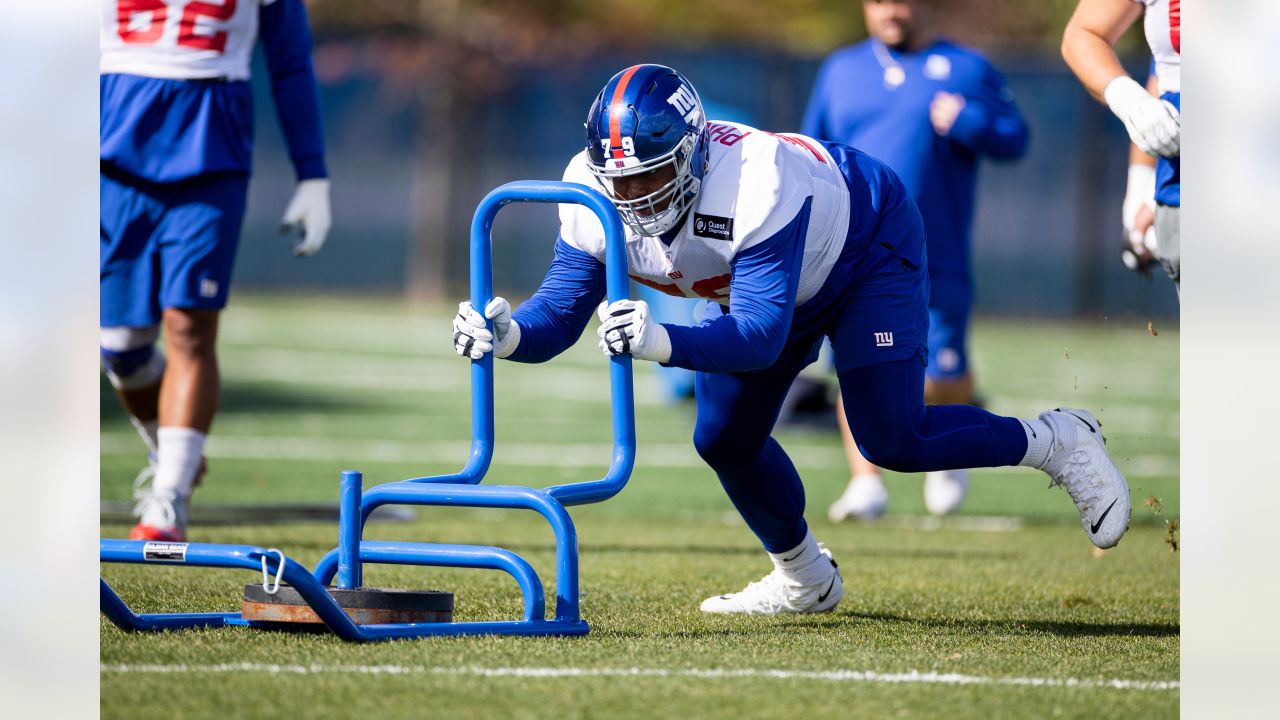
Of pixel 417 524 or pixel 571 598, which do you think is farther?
pixel 417 524

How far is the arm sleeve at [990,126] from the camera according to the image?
24.6ft

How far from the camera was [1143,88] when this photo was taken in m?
5.14

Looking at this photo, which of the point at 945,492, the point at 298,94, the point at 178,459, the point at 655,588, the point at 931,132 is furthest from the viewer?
the point at 945,492

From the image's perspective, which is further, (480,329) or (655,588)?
(655,588)

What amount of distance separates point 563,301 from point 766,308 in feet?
2.18

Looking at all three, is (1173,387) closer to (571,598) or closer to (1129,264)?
(1129,264)

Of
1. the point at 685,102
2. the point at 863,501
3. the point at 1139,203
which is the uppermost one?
the point at 685,102

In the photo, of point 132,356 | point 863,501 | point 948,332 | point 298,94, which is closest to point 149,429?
point 132,356

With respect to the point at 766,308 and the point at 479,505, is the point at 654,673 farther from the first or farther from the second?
the point at 766,308
